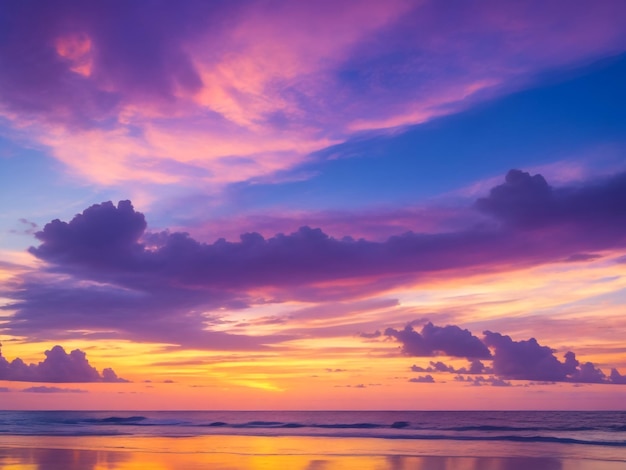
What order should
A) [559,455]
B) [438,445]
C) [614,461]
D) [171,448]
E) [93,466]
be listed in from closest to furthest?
[93,466]
[614,461]
[559,455]
[171,448]
[438,445]

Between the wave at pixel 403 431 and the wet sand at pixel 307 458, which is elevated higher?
the wet sand at pixel 307 458

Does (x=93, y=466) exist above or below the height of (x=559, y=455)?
above

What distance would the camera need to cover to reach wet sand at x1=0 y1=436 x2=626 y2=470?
83.8 feet

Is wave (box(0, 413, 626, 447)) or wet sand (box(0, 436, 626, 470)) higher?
wet sand (box(0, 436, 626, 470))

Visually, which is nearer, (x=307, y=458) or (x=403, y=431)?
(x=307, y=458)

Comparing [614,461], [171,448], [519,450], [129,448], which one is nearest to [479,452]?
[519,450]

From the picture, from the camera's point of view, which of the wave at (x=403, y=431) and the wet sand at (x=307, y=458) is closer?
the wet sand at (x=307, y=458)

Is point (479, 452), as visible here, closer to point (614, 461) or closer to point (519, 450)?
point (519, 450)

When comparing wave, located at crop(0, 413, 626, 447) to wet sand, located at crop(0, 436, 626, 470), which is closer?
wet sand, located at crop(0, 436, 626, 470)

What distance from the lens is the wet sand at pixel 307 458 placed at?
25547 millimetres

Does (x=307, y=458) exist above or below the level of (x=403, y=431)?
above

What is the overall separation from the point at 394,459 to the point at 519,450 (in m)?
11.2

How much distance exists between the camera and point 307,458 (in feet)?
95.8

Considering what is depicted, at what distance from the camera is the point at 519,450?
118 feet
